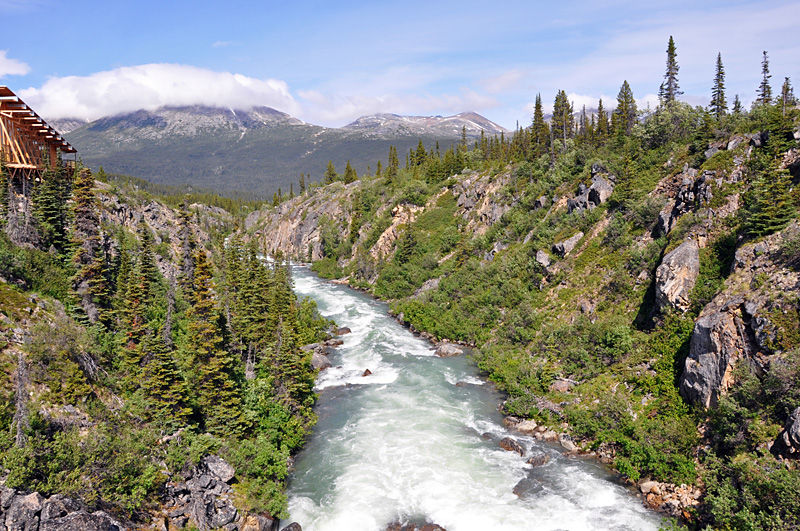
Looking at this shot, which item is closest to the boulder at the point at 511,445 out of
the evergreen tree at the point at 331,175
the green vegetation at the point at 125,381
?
the green vegetation at the point at 125,381

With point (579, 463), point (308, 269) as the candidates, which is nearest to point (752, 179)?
point (579, 463)

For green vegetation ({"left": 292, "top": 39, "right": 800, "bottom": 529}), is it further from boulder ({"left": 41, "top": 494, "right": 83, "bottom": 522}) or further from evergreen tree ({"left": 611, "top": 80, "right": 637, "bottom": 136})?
boulder ({"left": 41, "top": 494, "right": 83, "bottom": 522})

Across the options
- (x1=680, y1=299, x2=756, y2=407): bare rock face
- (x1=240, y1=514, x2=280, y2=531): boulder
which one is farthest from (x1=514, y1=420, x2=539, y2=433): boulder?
(x1=240, y1=514, x2=280, y2=531): boulder

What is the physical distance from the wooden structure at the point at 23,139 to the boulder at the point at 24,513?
35.0 metres

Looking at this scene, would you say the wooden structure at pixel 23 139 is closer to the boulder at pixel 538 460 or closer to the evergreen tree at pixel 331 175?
the boulder at pixel 538 460

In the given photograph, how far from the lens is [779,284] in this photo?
1003 inches

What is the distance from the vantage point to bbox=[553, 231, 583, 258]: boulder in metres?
50.2

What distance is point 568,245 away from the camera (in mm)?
50406

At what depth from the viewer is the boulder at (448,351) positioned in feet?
157

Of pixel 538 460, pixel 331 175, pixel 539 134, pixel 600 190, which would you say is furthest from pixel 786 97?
pixel 331 175

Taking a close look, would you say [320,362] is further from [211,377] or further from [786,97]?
[786,97]

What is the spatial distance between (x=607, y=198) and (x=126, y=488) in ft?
170

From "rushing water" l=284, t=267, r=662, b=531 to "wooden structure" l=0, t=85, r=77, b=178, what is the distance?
113 feet

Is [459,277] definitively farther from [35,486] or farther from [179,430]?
[35,486]
